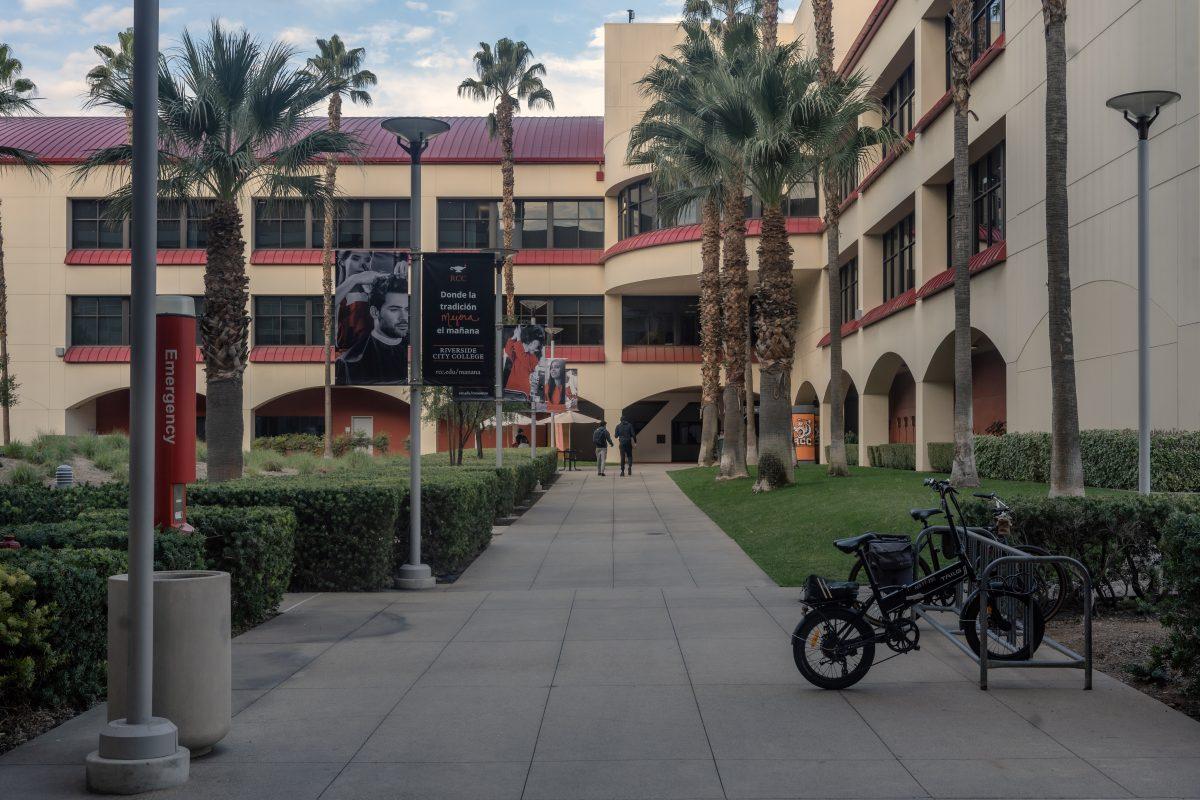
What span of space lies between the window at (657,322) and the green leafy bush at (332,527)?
4074 centimetres

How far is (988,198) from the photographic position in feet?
86.3

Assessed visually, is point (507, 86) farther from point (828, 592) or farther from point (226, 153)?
point (828, 592)

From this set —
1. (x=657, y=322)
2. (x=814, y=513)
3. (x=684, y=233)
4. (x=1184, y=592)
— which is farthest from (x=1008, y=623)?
(x=657, y=322)

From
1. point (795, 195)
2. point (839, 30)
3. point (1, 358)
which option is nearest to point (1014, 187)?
point (839, 30)

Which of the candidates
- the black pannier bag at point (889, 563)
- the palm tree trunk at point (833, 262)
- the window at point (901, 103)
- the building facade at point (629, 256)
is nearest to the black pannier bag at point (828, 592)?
the black pannier bag at point (889, 563)

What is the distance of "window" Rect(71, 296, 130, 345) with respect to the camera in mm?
50812

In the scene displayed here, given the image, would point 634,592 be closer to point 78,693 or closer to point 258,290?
point 78,693

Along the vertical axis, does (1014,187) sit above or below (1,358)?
above

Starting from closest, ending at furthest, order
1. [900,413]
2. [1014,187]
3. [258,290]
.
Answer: [1014,187] → [900,413] → [258,290]

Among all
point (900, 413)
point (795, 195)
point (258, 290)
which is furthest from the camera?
point (258, 290)

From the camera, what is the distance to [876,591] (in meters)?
7.33

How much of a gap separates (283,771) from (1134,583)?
7.34 meters

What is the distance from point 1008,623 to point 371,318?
301 inches

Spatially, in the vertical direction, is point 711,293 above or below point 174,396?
above
